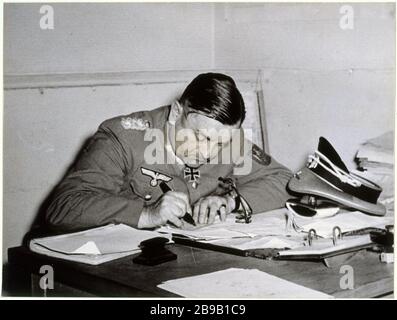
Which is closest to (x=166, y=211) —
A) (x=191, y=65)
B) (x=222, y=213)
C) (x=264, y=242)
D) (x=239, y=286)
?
(x=222, y=213)

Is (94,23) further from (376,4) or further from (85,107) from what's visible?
(376,4)

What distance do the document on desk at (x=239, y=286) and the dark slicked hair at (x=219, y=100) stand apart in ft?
1.84

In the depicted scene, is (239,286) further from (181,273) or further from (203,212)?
(203,212)

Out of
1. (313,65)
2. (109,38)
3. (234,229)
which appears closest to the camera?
(234,229)

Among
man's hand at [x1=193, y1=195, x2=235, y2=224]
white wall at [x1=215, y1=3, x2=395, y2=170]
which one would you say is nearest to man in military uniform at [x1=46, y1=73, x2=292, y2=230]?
man's hand at [x1=193, y1=195, x2=235, y2=224]

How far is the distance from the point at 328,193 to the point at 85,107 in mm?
903

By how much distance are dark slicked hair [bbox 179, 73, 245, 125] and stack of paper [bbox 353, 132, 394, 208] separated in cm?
38

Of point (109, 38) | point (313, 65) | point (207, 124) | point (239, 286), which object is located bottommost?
point (239, 286)

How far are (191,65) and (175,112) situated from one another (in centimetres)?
59

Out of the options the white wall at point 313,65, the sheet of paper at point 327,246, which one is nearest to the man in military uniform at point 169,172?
the sheet of paper at point 327,246

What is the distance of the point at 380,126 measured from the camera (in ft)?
6.08

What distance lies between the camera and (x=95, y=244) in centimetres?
122

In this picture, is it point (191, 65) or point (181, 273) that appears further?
point (191, 65)

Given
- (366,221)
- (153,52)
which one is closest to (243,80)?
(153,52)
